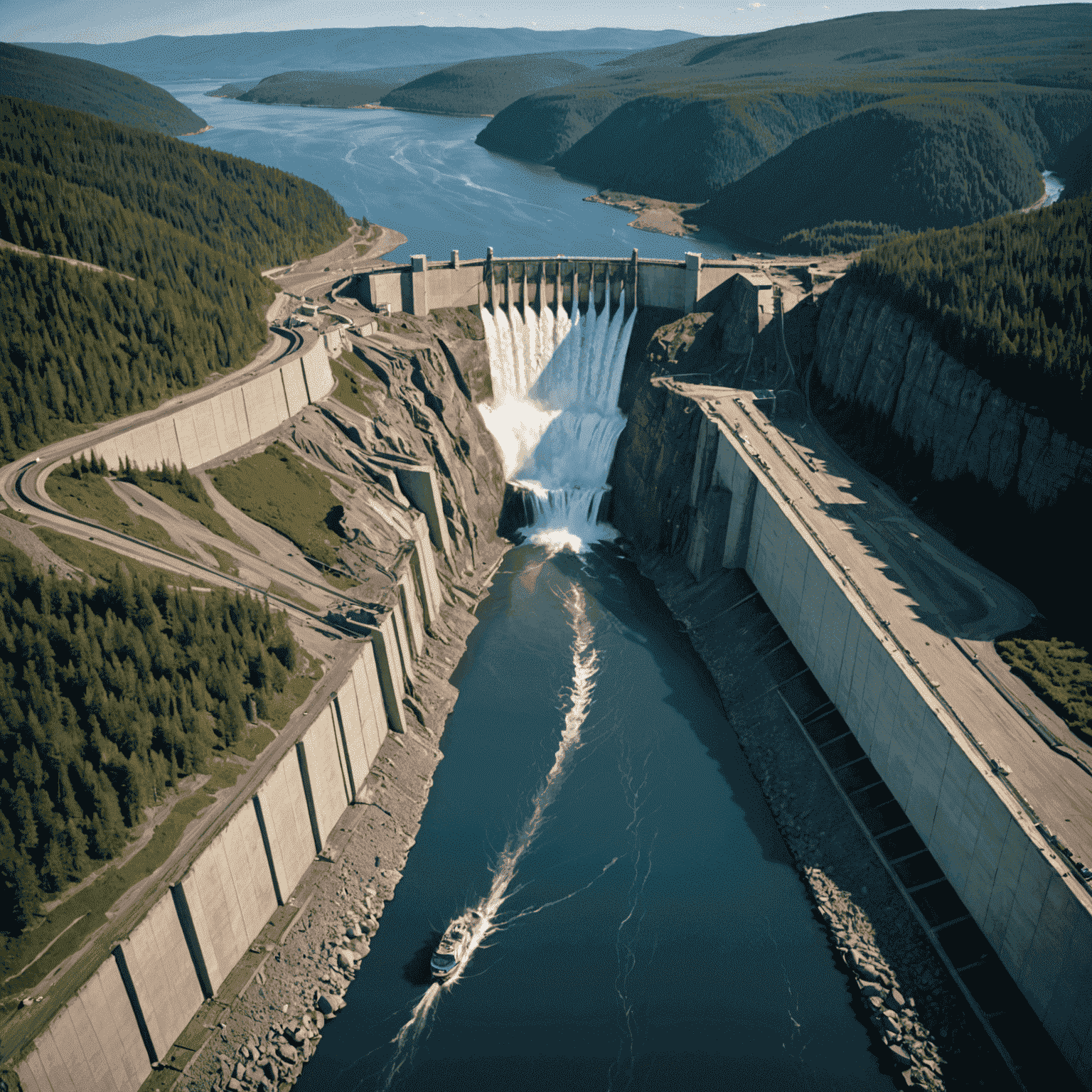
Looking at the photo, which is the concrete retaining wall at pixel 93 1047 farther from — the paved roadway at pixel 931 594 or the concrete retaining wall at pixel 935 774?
the paved roadway at pixel 931 594

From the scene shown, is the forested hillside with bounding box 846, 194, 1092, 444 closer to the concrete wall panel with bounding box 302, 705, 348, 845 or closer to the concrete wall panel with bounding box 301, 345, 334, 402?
the concrete wall panel with bounding box 302, 705, 348, 845

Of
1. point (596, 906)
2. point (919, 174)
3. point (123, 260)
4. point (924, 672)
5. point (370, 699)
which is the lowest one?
point (596, 906)

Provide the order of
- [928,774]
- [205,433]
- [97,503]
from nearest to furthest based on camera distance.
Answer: [928,774] → [97,503] → [205,433]

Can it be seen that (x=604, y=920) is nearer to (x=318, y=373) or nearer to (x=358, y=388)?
(x=318, y=373)

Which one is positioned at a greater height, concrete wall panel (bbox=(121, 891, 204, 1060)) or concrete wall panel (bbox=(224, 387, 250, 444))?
concrete wall panel (bbox=(224, 387, 250, 444))

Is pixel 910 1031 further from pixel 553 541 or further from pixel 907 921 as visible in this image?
pixel 553 541

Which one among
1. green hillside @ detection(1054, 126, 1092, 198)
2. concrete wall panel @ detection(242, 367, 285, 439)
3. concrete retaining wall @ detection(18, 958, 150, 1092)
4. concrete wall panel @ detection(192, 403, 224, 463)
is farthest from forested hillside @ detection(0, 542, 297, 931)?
green hillside @ detection(1054, 126, 1092, 198)

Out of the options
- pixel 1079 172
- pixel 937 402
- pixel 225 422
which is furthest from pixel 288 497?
pixel 1079 172
